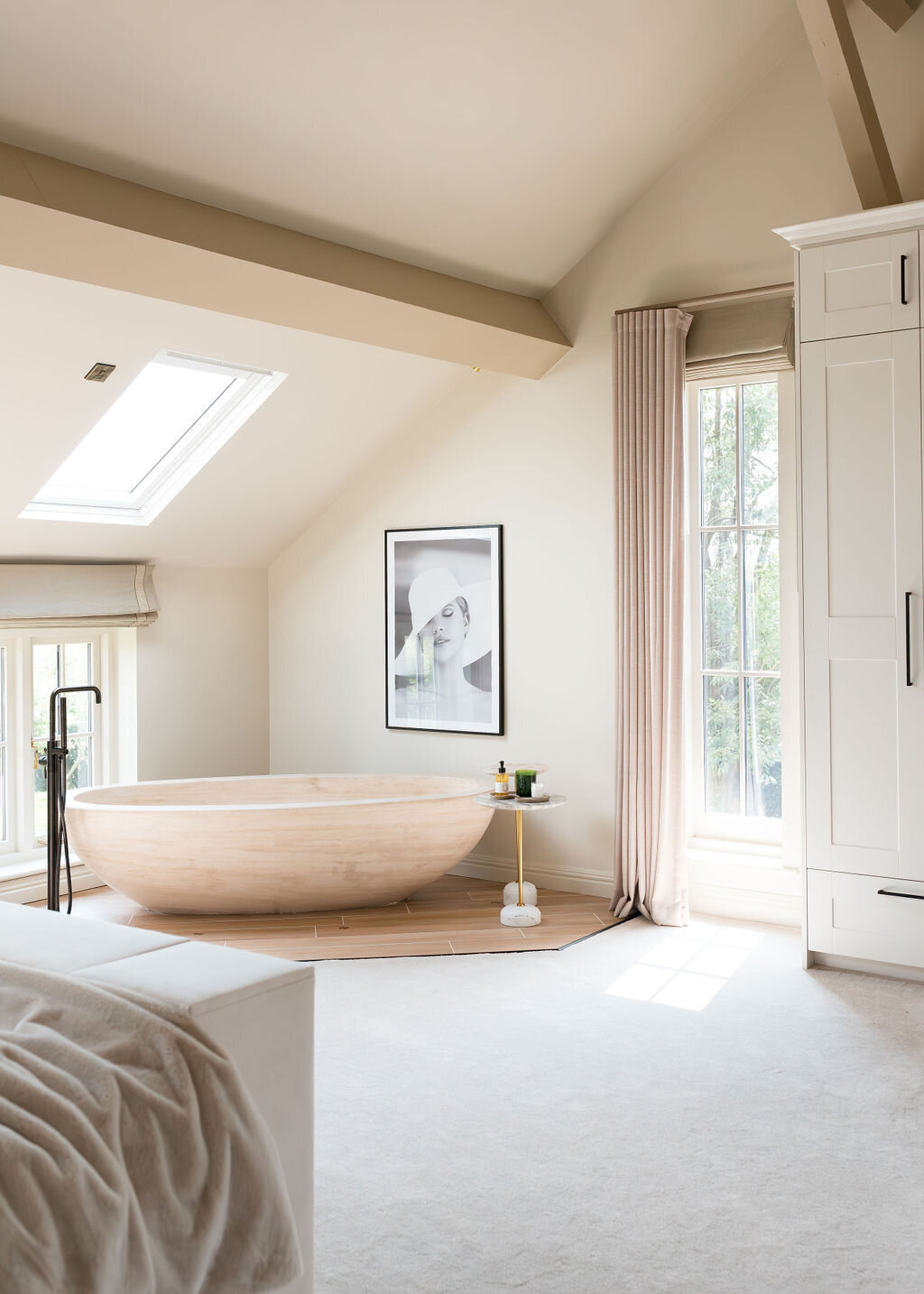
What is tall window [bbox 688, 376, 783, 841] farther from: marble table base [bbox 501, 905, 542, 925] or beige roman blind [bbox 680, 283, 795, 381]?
marble table base [bbox 501, 905, 542, 925]

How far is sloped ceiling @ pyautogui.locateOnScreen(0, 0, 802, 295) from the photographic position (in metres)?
3.11

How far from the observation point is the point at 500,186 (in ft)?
14.2

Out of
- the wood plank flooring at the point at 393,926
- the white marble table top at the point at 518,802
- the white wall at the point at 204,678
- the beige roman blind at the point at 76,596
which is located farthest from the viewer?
the white wall at the point at 204,678

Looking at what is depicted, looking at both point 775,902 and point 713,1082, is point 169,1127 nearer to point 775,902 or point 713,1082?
point 713,1082

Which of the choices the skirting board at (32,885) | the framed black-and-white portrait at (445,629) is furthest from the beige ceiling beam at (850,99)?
the skirting board at (32,885)

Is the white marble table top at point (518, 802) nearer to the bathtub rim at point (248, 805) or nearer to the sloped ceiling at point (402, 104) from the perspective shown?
the bathtub rim at point (248, 805)

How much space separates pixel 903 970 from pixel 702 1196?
169 centimetres

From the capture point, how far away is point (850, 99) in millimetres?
3828

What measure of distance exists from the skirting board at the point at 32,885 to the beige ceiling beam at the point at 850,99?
420 centimetres

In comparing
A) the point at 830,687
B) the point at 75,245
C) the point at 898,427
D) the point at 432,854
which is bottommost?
the point at 432,854

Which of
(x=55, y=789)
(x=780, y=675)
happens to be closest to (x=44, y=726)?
(x=55, y=789)

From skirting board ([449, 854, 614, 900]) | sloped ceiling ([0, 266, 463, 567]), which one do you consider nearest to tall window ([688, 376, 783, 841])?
skirting board ([449, 854, 614, 900])

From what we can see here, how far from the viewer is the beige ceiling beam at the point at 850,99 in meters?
3.71

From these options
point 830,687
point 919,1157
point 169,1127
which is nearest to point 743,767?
point 830,687
